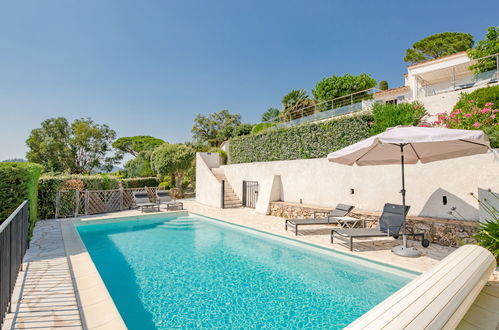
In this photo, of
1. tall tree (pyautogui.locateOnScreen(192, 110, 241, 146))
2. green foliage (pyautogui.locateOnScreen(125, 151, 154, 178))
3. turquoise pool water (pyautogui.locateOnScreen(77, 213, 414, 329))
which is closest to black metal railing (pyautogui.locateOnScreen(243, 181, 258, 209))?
turquoise pool water (pyautogui.locateOnScreen(77, 213, 414, 329))

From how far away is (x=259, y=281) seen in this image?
5.16 m

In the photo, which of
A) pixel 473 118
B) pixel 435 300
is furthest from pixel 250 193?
pixel 435 300

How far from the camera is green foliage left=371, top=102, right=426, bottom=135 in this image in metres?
11.1

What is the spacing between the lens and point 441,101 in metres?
11.6

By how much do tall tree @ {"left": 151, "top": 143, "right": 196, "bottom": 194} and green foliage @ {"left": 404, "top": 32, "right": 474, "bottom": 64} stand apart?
33723 mm

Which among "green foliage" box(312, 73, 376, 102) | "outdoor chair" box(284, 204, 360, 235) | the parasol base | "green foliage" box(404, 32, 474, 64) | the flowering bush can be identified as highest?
"green foliage" box(404, 32, 474, 64)

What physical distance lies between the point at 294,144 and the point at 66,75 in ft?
61.1

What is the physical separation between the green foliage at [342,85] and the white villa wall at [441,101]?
18063 mm

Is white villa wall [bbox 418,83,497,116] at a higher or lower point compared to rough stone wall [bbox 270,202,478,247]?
higher

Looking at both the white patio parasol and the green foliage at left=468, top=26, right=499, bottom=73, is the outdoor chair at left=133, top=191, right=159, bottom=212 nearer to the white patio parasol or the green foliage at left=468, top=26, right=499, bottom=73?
the white patio parasol

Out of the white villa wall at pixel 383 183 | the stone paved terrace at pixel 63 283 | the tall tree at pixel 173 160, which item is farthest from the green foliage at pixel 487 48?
the tall tree at pixel 173 160

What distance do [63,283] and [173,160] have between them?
1608cm

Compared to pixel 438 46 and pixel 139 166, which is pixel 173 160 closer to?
pixel 139 166

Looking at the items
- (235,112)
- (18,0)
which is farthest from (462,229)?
(235,112)
